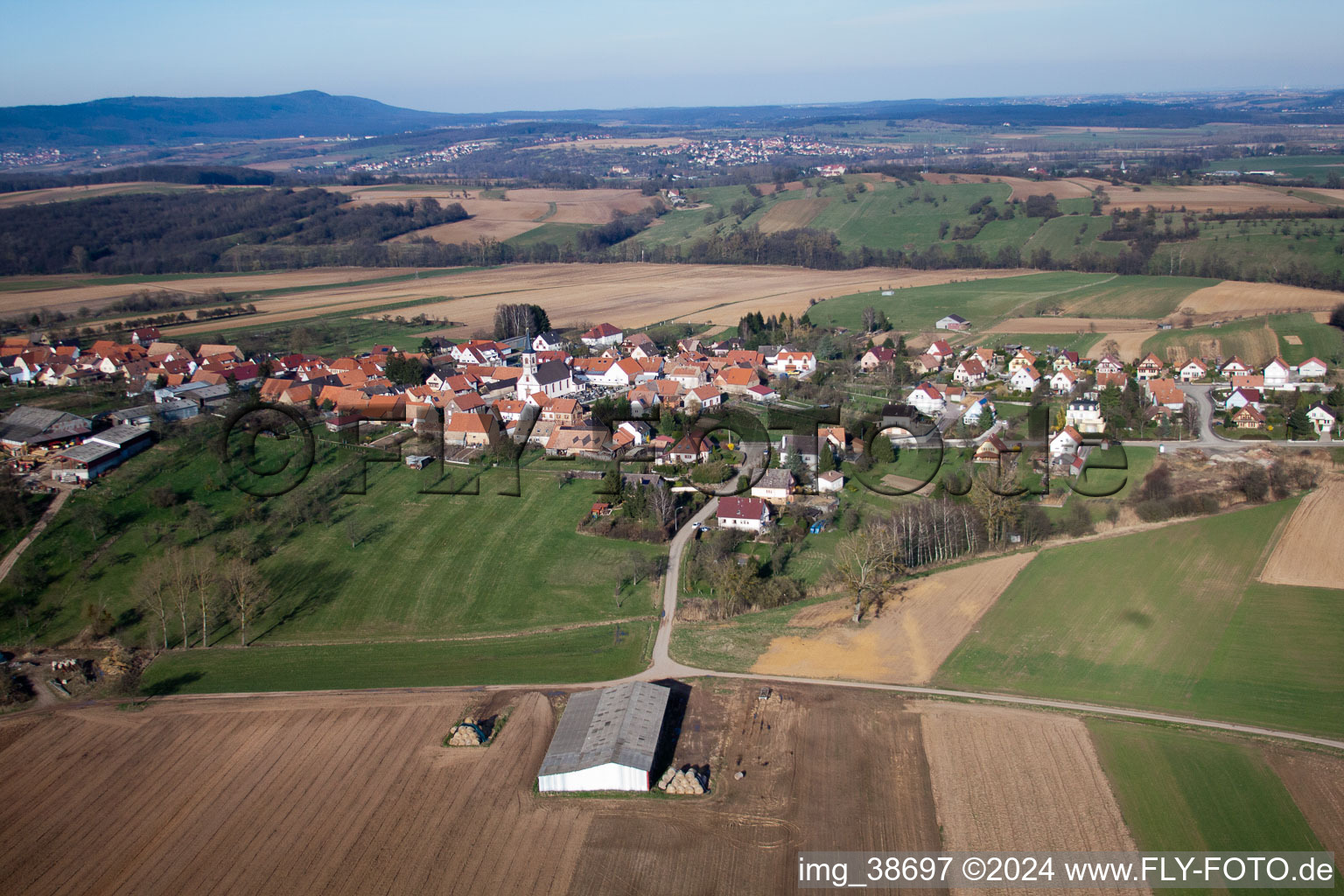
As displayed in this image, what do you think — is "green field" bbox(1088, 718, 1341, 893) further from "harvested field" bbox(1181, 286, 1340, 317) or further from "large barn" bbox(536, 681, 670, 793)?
"harvested field" bbox(1181, 286, 1340, 317)

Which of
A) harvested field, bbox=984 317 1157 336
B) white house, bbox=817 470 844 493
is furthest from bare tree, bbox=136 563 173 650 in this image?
harvested field, bbox=984 317 1157 336

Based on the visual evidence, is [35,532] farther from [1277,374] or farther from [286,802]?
[1277,374]

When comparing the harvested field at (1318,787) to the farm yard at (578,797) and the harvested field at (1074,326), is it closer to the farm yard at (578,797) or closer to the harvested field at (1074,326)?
the farm yard at (578,797)

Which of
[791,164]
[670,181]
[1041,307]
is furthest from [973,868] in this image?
[791,164]

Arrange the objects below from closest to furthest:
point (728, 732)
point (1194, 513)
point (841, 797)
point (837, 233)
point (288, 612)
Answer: point (841, 797) → point (728, 732) → point (288, 612) → point (1194, 513) → point (837, 233)

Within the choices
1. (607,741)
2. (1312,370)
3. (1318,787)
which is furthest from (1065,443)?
(607,741)

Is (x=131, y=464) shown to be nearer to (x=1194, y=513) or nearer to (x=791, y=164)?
(x=1194, y=513)
